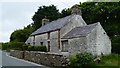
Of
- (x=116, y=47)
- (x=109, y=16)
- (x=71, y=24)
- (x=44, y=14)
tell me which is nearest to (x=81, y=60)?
(x=116, y=47)

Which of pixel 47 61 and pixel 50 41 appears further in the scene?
pixel 50 41

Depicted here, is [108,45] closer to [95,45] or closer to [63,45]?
[95,45]

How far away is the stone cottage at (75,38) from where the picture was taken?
54.3 feet

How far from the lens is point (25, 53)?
71.7 ft

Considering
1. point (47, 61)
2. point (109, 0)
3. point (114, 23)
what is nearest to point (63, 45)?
point (47, 61)

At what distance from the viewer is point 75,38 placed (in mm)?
17859

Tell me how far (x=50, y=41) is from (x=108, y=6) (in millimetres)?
10726

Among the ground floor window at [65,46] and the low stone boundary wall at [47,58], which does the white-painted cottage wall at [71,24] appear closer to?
the ground floor window at [65,46]

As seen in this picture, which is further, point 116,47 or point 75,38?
point 116,47

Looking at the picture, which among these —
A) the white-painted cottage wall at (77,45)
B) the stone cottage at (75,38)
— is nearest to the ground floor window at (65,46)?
the stone cottage at (75,38)

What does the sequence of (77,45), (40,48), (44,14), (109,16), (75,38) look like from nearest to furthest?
(77,45) < (75,38) < (109,16) < (40,48) < (44,14)

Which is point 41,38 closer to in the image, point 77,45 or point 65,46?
point 65,46

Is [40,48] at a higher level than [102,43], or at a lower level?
lower

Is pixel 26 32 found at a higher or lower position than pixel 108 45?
higher
